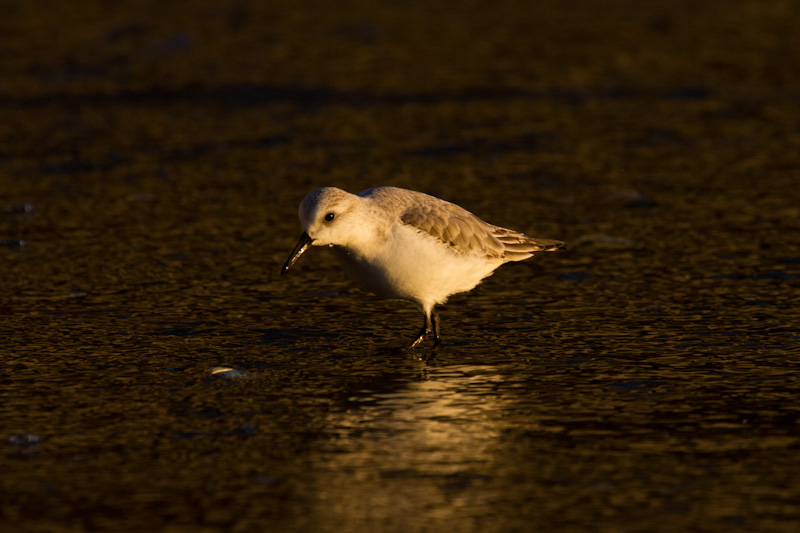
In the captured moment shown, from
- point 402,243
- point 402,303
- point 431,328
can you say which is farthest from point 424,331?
point 402,303

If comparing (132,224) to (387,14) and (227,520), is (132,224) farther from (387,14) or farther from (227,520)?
(387,14)

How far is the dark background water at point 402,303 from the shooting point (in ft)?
17.8

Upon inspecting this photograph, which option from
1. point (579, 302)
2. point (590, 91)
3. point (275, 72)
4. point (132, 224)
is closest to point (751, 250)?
point (579, 302)

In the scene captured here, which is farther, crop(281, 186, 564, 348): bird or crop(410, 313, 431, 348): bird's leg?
crop(410, 313, 431, 348): bird's leg

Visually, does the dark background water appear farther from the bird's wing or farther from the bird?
the bird's wing

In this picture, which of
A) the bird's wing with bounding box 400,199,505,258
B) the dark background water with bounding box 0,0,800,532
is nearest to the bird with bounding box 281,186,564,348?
the bird's wing with bounding box 400,199,505,258

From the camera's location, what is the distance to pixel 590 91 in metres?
14.9

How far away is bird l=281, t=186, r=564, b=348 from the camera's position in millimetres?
7297

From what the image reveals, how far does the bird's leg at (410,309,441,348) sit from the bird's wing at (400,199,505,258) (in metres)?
0.44

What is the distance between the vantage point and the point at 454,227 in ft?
25.5

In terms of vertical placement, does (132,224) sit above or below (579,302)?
above

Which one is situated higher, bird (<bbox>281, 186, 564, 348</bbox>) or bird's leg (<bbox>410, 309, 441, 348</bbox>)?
bird (<bbox>281, 186, 564, 348</bbox>)

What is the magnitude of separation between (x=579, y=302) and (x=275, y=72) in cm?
875

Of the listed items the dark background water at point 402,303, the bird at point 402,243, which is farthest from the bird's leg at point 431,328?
the dark background water at point 402,303
